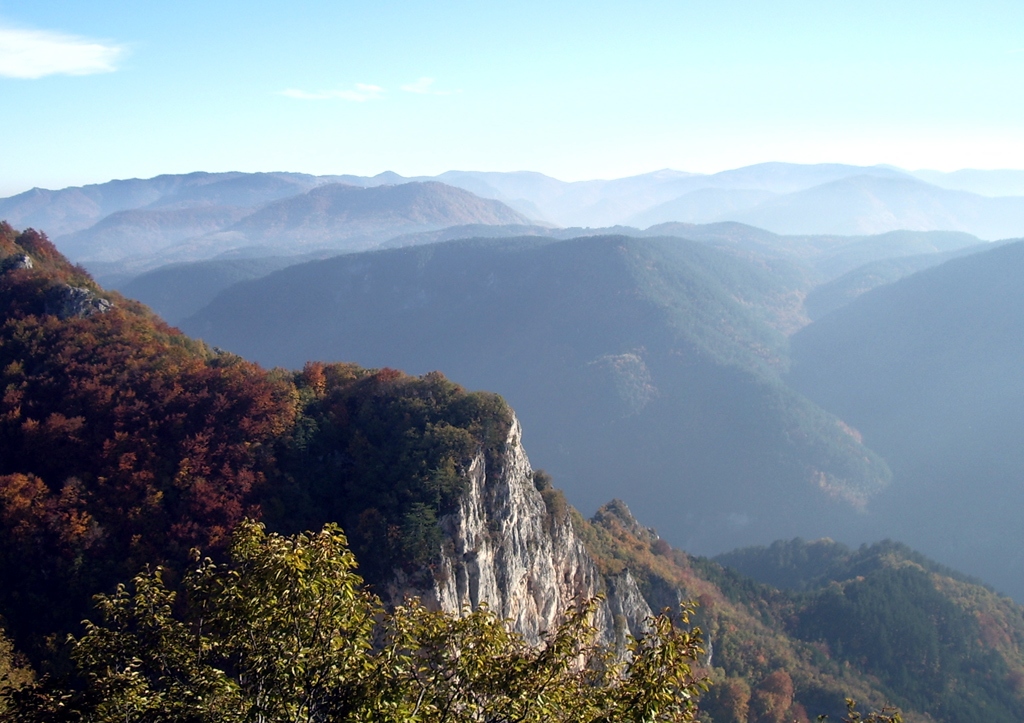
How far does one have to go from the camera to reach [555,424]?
17462 centimetres

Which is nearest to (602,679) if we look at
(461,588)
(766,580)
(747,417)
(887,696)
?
(461,588)

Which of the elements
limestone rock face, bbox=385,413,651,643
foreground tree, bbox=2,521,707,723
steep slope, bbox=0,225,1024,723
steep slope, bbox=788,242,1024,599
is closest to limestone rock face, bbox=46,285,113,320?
steep slope, bbox=0,225,1024,723

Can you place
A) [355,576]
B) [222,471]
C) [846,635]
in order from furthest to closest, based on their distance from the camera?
[846,635]
[222,471]
[355,576]

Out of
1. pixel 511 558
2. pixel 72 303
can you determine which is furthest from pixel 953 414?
pixel 72 303

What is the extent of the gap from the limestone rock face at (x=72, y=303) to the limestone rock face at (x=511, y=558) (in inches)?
848

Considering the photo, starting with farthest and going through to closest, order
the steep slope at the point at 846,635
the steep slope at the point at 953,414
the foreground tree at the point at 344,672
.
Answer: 1. the steep slope at the point at 953,414
2. the steep slope at the point at 846,635
3. the foreground tree at the point at 344,672

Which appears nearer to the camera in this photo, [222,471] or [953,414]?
[222,471]

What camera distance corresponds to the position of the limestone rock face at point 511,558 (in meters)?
27.5

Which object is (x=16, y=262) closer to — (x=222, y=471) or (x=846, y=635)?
(x=222, y=471)

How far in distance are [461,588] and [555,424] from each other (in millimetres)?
147915

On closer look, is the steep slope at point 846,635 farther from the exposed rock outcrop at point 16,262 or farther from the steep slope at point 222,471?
the exposed rock outcrop at point 16,262

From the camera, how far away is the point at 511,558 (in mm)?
30734

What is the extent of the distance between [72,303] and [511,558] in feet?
84.2

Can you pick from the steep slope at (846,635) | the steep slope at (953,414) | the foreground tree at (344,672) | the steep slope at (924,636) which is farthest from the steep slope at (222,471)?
the steep slope at (953,414)
